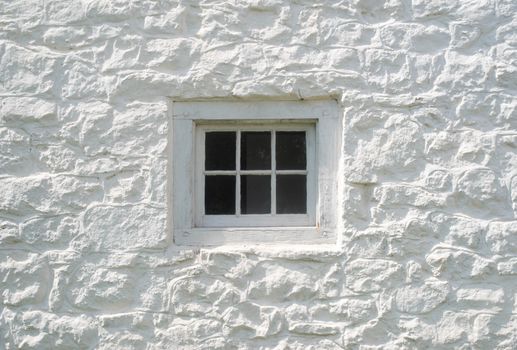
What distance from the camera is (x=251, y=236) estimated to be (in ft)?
12.3

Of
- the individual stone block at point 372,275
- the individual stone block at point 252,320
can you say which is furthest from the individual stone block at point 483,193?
the individual stone block at point 252,320

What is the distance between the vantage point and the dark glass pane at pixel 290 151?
12.7 feet

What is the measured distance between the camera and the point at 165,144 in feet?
12.0

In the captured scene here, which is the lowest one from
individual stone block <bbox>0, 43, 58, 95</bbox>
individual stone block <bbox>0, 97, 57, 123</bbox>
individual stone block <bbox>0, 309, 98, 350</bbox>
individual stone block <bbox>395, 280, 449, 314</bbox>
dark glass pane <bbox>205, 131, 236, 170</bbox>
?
individual stone block <bbox>0, 309, 98, 350</bbox>

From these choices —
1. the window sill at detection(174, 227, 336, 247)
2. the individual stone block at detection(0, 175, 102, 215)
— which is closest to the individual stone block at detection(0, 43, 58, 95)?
the individual stone block at detection(0, 175, 102, 215)

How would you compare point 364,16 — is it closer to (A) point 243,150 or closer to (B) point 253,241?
(A) point 243,150

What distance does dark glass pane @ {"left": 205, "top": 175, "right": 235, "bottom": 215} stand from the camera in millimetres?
3863

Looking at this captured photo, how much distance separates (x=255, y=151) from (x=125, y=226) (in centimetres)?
88

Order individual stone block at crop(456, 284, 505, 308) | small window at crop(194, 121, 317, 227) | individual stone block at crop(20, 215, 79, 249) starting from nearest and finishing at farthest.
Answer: individual stone block at crop(456, 284, 505, 308) → individual stone block at crop(20, 215, 79, 249) → small window at crop(194, 121, 317, 227)

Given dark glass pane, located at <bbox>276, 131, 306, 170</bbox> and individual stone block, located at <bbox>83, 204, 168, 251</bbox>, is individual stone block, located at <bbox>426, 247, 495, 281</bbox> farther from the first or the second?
individual stone block, located at <bbox>83, 204, 168, 251</bbox>

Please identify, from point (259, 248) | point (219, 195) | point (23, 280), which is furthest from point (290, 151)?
point (23, 280)

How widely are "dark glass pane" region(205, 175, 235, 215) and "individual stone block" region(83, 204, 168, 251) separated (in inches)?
12.7

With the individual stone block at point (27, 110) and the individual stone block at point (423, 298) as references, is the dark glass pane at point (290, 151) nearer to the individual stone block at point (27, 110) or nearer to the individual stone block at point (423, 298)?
the individual stone block at point (423, 298)

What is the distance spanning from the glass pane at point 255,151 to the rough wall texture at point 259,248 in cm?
34
